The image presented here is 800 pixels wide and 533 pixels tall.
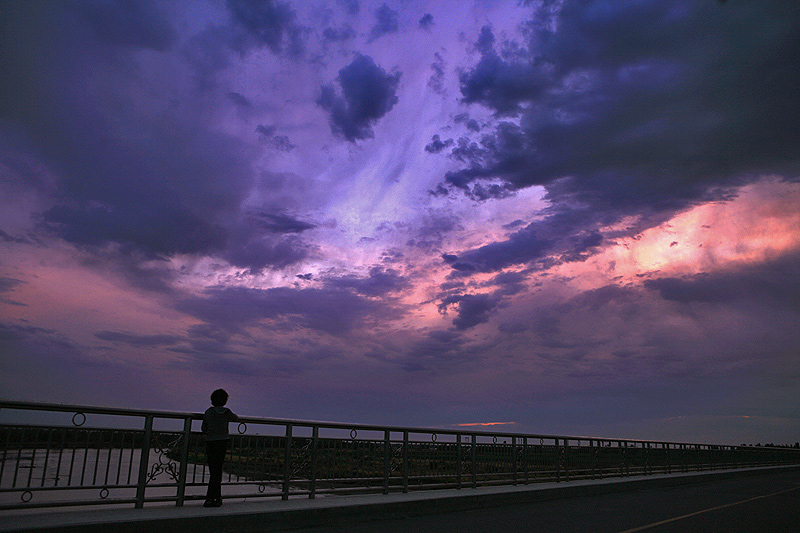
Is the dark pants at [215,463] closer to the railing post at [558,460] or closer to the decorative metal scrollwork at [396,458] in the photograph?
the decorative metal scrollwork at [396,458]

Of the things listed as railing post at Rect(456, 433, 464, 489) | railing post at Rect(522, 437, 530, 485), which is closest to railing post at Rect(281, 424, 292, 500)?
railing post at Rect(456, 433, 464, 489)

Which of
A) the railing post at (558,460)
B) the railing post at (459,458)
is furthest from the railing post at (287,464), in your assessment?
the railing post at (558,460)

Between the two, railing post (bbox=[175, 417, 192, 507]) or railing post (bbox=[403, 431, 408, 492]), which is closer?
railing post (bbox=[175, 417, 192, 507])

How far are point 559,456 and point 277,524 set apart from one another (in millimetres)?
12873

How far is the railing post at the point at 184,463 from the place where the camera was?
928cm

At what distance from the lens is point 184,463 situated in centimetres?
938

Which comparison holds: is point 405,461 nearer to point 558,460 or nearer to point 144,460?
point 144,460

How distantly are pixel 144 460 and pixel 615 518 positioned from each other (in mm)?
9160

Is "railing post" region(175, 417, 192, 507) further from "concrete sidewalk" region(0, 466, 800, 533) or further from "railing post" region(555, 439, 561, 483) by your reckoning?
"railing post" region(555, 439, 561, 483)

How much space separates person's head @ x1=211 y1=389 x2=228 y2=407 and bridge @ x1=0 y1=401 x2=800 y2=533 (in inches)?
14.9

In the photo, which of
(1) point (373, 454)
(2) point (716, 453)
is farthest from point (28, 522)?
(2) point (716, 453)

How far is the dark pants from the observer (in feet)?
A: 30.9

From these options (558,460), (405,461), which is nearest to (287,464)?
(405,461)

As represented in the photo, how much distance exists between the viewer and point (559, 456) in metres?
19.1
